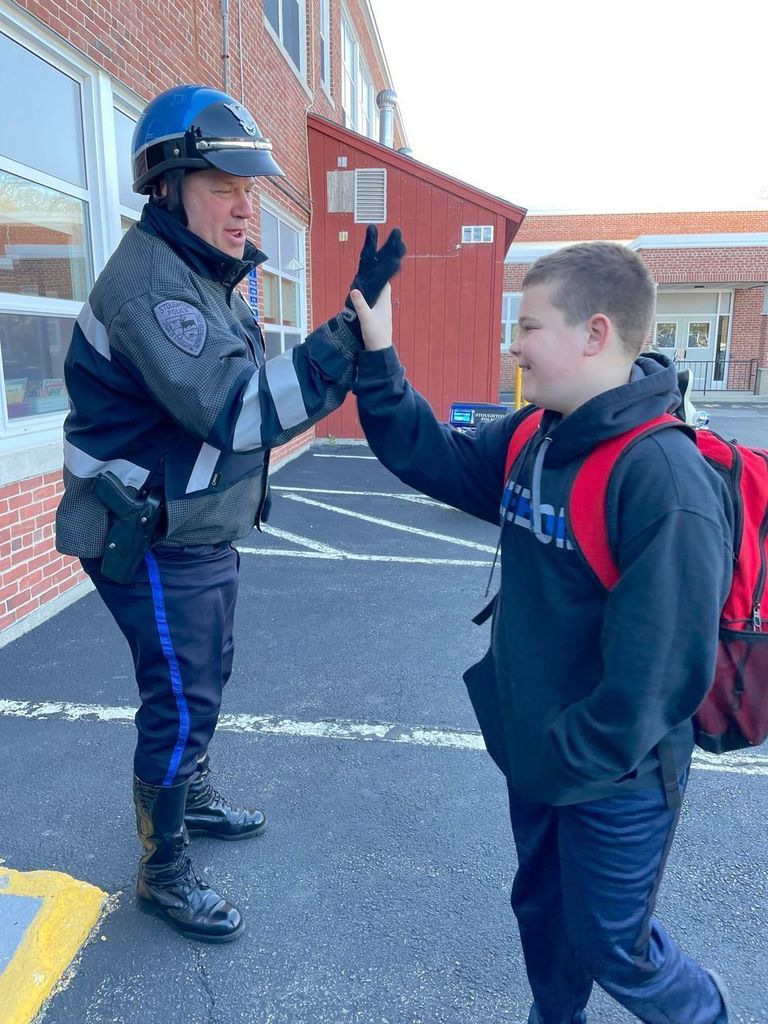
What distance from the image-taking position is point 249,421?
5.35 feet

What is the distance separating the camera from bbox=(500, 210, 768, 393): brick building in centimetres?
2312

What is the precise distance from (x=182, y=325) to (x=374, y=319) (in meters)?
0.46

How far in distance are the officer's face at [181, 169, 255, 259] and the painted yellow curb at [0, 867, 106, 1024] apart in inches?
77.9

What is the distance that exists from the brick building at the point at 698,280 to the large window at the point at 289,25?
49.0 ft

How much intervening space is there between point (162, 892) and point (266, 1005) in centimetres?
46

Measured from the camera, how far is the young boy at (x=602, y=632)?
122cm

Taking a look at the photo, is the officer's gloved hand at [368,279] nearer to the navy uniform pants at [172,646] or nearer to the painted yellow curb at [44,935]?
the navy uniform pants at [172,646]

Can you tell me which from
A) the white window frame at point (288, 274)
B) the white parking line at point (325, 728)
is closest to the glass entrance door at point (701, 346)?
the white window frame at point (288, 274)

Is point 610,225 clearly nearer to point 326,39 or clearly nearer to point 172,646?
point 326,39

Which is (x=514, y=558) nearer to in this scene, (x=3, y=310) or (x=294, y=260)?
(x=3, y=310)

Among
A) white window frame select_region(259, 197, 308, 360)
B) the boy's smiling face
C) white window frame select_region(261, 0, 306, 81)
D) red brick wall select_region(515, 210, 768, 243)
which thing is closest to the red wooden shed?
white window frame select_region(259, 197, 308, 360)

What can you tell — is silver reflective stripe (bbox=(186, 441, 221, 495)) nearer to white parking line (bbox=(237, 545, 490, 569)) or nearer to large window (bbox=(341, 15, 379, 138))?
white parking line (bbox=(237, 545, 490, 569))

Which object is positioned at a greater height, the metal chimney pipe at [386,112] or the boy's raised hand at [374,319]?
the metal chimney pipe at [386,112]

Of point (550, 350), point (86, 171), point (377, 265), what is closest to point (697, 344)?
point (86, 171)
